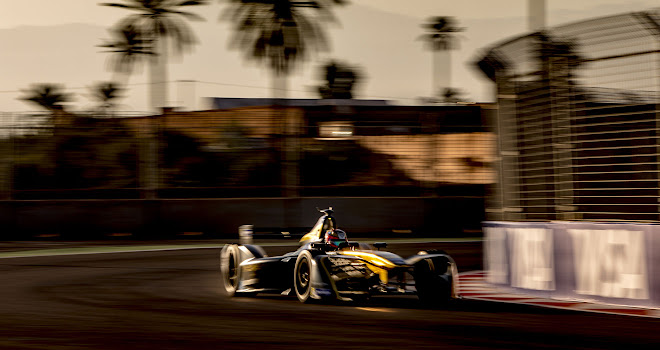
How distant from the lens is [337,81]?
282 ft

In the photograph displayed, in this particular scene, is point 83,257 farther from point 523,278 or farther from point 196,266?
point 523,278

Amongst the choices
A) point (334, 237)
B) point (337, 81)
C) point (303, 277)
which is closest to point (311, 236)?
point (334, 237)

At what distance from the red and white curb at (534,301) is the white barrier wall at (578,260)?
0.09 metres

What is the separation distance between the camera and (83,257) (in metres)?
22.1

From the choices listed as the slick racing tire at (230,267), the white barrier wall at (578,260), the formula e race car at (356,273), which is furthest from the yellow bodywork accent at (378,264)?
the slick racing tire at (230,267)

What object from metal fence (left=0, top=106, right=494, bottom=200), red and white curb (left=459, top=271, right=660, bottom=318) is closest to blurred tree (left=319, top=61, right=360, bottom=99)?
metal fence (left=0, top=106, right=494, bottom=200)

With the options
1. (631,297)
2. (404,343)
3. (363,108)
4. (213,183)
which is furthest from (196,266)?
(363,108)

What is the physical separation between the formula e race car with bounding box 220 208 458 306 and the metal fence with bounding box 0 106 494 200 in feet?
60.0

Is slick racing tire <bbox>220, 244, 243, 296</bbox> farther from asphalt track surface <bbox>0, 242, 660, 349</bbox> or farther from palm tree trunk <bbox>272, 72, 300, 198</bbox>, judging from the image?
palm tree trunk <bbox>272, 72, 300, 198</bbox>

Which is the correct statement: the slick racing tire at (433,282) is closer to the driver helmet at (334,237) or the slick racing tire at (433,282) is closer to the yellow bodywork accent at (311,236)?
the driver helmet at (334,237)

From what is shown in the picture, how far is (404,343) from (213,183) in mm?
24614

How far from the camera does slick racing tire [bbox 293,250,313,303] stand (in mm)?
11648

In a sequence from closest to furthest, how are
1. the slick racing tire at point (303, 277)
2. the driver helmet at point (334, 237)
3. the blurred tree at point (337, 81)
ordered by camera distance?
the slick racing tire at point (303, 277), the driver helmet at point (334, 237), the blurred tree at point (337, 81)

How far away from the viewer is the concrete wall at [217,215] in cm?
3081
